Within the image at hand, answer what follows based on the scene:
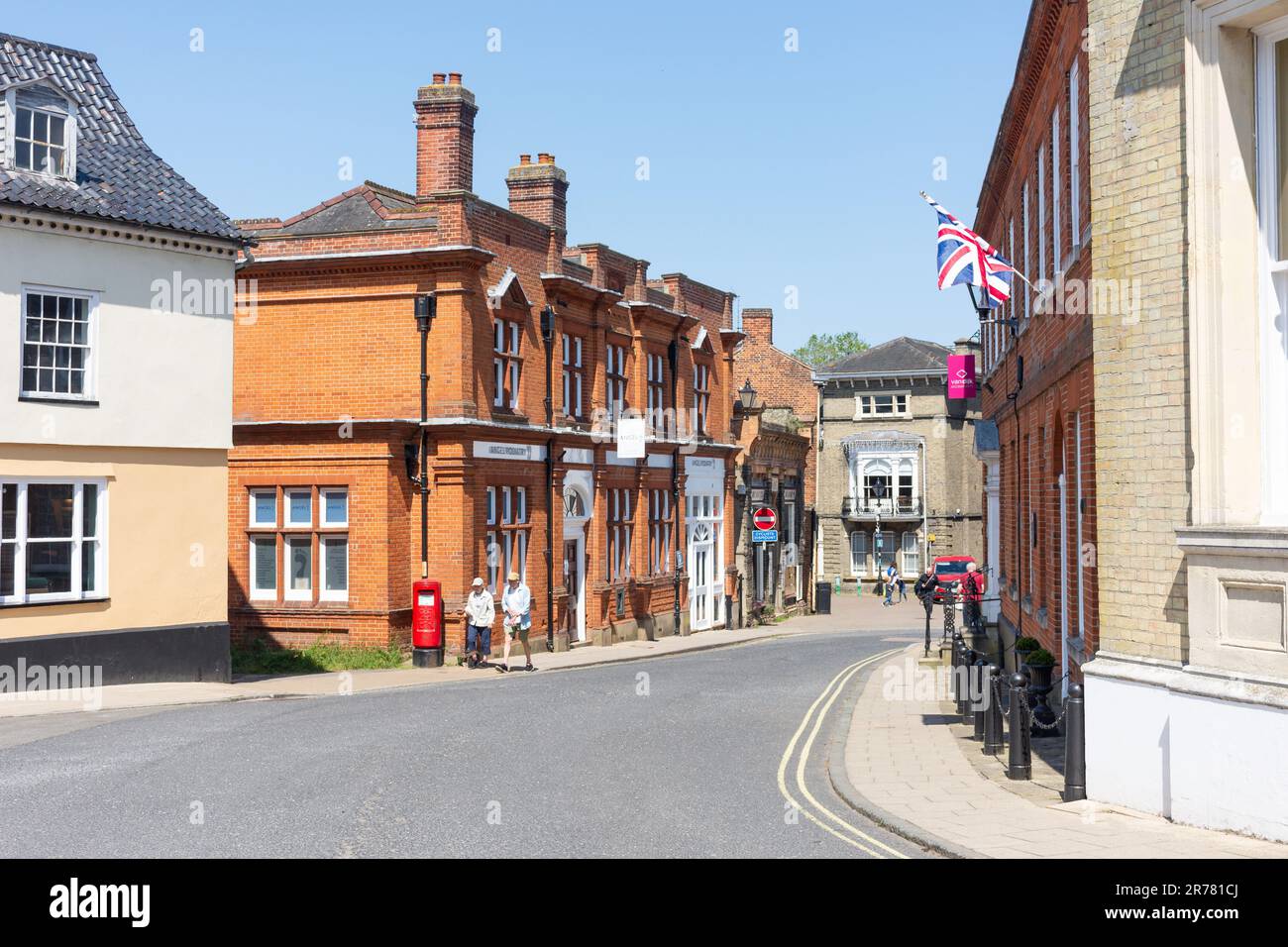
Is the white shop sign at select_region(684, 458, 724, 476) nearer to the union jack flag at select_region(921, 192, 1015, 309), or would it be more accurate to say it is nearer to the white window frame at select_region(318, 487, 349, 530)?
the white window frame at select_region(318, 487, 349, 530)

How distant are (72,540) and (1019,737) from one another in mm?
14246

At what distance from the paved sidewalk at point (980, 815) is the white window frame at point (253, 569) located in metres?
15.5

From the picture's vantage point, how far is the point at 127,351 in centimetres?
2027

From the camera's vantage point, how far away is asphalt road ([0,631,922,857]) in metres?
9.54

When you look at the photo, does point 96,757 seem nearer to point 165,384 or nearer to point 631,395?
point 165,384

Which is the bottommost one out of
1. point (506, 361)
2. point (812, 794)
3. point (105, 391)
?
point (812, 794)

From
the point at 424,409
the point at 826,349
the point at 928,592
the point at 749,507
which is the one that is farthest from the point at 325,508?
the point at 826,349

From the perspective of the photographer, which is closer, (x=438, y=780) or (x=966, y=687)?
(x=438, y=780)

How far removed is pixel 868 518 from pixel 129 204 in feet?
171

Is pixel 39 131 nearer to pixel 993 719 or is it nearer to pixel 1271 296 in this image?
pixel 993 719

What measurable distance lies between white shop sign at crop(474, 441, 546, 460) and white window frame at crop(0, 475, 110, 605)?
8547 mm

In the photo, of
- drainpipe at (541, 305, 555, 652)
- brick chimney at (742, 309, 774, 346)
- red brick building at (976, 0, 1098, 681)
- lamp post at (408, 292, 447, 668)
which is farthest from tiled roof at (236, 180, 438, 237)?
brick chimney at (742, 309, 774, 346)
